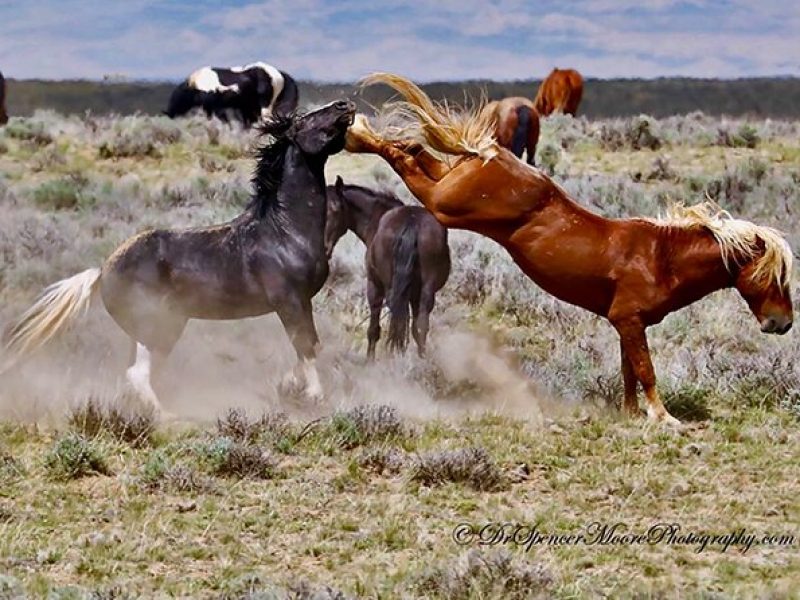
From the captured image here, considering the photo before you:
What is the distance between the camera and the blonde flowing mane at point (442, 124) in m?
8.71

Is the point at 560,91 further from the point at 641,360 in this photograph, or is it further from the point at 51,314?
the point at 51,314

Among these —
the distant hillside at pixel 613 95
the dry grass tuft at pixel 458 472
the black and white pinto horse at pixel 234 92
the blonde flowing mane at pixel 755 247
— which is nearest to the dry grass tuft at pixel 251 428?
the dry grass tuft at pixel 458 472

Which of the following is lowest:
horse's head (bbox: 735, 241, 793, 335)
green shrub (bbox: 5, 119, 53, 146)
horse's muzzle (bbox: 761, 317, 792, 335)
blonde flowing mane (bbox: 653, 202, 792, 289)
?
green shrub (bbox: 5, 119, 53, 146)

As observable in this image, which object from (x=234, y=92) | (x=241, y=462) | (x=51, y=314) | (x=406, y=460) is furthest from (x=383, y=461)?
(x=234, y=92)

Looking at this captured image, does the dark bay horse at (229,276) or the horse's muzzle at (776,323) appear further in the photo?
the dark bay horse at (229,276)

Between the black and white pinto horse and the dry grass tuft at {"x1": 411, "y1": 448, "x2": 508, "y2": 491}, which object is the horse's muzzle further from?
the black and white pinto horse

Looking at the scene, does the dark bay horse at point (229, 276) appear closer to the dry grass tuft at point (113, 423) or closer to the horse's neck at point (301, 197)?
the horse's neck at point (301, 197)

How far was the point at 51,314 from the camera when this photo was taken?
29.6ft

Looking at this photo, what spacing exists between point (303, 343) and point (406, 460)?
161cm

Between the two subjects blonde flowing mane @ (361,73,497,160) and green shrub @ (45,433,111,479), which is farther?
blonde flowing mane @ (361,73,497,160)

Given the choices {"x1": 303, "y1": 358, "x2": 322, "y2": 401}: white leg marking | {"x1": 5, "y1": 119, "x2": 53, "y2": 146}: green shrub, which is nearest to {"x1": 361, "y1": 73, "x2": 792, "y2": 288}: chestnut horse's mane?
{"x1": 303, "y1": 358, "x2": 322, "y2": 401}: white leg marking

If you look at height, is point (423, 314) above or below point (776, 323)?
below

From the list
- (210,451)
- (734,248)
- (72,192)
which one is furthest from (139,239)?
(72,192)

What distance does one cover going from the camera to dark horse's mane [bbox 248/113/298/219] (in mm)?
9164
